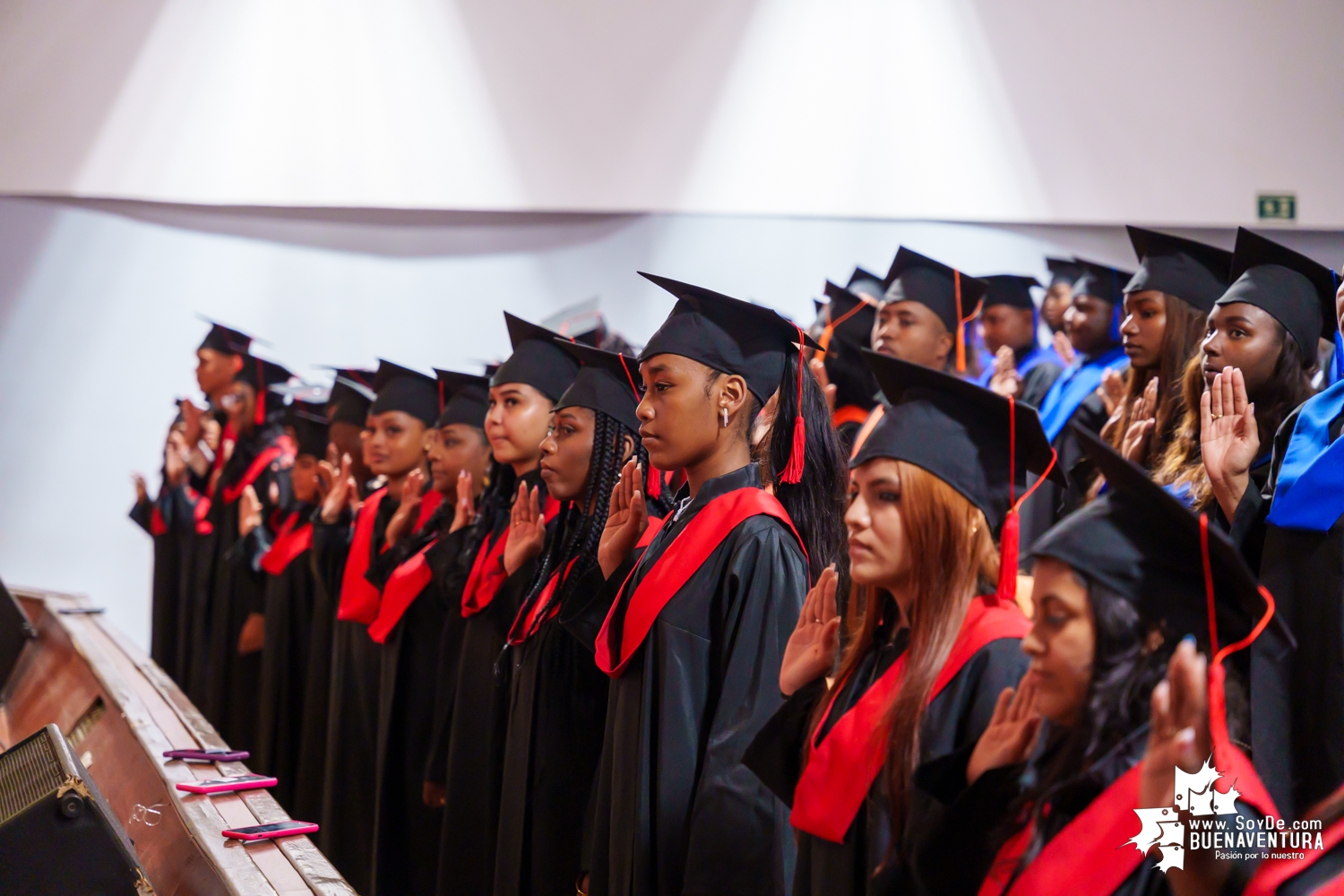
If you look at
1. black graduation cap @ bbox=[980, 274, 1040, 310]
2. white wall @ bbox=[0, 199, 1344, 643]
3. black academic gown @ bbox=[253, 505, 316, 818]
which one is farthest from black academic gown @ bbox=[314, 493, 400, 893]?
white wall @ bbox=[0, 199, 1344, 643]

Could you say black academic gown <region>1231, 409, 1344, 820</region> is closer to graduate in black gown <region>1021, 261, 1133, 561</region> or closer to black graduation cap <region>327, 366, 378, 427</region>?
graduate in black gown <region>1021, 261, 1133, 561</region>

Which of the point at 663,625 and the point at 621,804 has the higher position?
the point at 663,625

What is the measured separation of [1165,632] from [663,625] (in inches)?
51.9

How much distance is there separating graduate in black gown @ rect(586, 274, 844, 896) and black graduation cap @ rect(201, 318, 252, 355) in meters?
4.94

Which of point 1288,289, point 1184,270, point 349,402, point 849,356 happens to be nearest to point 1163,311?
point 1184,270

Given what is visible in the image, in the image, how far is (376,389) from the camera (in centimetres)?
522

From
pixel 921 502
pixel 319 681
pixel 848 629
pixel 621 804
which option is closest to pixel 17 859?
pixel 621 804

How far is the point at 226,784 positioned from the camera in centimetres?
322

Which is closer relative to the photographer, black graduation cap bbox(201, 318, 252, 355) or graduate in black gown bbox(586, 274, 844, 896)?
graduate in black gown bbox(586, 274, 844, 896)

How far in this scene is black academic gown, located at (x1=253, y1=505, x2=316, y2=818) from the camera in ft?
18.5

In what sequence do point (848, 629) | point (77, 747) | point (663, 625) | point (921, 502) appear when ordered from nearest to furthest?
point (921, 502)
point (848, 629)
point (663, 625)
point (77, 747)

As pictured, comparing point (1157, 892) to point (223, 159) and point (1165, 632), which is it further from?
point (223, 159)

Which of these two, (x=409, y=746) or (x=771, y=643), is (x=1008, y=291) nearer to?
(x=409, y=746)

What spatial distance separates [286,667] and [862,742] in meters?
4.46
